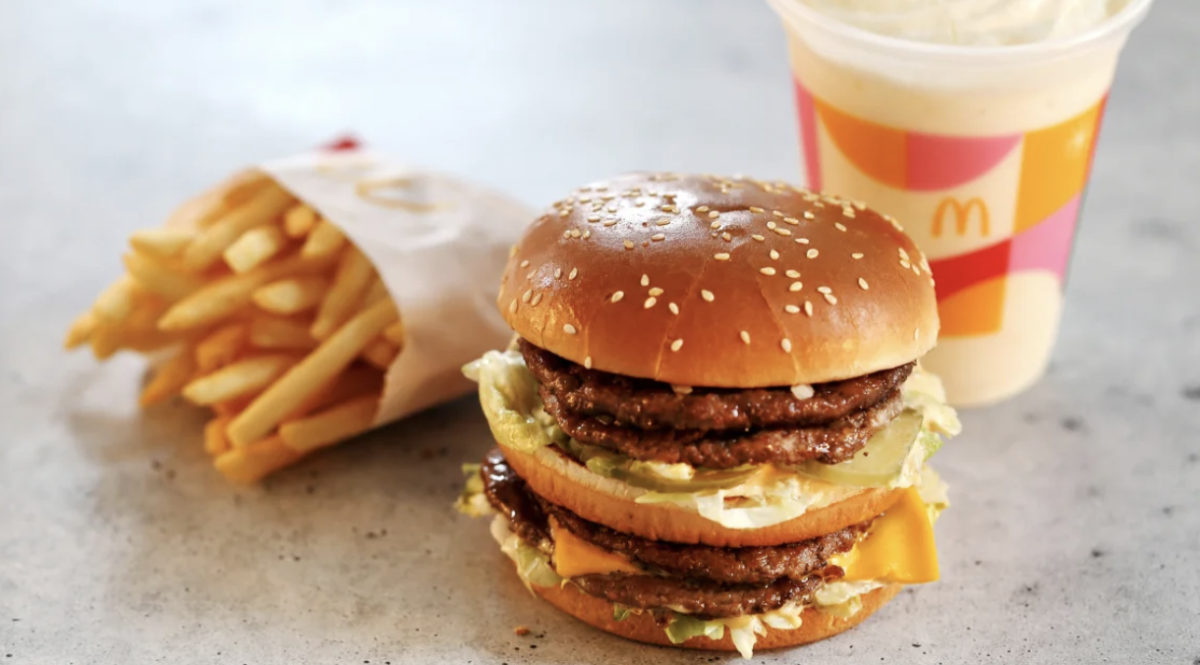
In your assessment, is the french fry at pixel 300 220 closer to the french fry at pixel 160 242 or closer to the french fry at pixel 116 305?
the french fry at pixel 160 242

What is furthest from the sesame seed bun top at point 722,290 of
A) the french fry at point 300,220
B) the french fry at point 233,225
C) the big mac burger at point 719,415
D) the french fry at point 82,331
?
the french fry at point 82,331

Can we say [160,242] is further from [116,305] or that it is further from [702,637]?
[702,637]

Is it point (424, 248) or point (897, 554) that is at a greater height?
point (424, 248)

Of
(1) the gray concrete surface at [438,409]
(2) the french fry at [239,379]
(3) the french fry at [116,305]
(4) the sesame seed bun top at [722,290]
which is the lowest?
(1) the gray concrete surface at [438,409]

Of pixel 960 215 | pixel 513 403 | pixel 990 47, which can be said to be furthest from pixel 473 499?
pixel 990 47

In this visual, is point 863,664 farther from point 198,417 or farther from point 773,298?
point 198,417

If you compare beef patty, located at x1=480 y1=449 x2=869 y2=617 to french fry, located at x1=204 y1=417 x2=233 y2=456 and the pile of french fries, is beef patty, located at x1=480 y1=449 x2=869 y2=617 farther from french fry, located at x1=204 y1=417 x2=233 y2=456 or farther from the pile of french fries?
french fry, located at x1=204 y1=417 x2=233 y2=456
